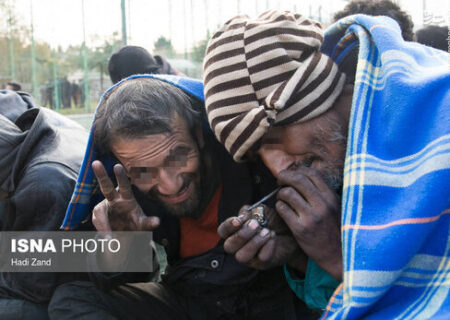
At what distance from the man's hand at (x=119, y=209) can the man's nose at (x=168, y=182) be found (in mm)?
113

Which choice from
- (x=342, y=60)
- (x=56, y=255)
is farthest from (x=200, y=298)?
(x=342, y=60)

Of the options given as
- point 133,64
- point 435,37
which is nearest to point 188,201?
point 435,37

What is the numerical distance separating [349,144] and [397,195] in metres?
0.21

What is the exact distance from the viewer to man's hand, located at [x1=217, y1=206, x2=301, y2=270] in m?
1.54

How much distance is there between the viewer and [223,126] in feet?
5.28

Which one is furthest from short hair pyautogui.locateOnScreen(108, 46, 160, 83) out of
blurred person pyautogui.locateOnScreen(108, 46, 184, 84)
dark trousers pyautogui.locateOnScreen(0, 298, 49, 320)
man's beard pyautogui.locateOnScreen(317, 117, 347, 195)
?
man's beard pyautogui.locateOnScreen(317, 117, 347, 195)

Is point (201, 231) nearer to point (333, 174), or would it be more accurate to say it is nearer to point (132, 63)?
point (333, 174)

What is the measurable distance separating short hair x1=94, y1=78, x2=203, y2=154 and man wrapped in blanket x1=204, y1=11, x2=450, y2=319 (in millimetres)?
300

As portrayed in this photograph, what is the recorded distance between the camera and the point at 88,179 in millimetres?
2109

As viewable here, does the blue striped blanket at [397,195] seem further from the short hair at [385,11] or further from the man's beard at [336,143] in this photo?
the short hair at [385,11]

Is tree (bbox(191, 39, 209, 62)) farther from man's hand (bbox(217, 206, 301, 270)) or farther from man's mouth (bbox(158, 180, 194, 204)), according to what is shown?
man's hand (bbox(217, 206, 301, 270))

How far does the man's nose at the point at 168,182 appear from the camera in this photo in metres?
1.88

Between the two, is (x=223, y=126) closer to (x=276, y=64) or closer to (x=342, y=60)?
(x=276, y=64)

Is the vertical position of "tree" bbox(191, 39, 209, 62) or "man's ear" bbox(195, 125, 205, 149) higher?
"man's ear" bbox(195, 125, 205, 149)
